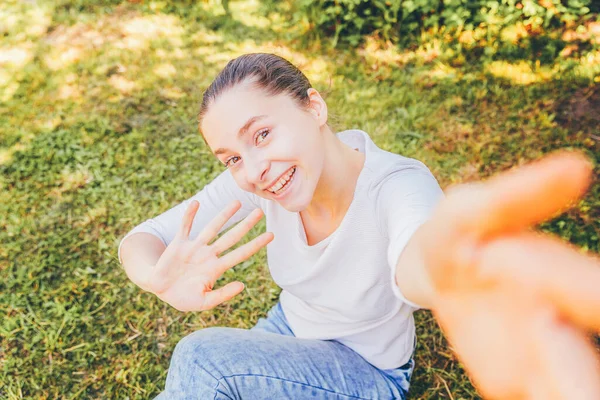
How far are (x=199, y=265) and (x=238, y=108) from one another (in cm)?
54

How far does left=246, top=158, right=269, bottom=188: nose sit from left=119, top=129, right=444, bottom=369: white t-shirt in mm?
279

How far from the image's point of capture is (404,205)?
1294mm

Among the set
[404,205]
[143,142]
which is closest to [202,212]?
[404,205]

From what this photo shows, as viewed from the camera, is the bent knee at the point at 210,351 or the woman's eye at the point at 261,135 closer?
the woman's eye at the point at 261,135

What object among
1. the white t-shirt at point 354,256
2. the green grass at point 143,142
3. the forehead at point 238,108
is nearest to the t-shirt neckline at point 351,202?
the white t-shirt at point 354,256

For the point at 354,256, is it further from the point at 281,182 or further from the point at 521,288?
the point at 521,288

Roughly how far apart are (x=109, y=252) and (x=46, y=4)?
12.6ft

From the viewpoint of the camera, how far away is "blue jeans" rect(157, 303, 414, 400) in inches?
66.2

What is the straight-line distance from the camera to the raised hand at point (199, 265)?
1469mm

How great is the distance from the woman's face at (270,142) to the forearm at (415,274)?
57cm

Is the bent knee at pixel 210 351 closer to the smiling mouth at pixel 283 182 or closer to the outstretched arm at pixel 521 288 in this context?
the smiling mouth at pixel 283 182

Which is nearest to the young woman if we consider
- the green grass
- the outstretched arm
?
the outstretched arm

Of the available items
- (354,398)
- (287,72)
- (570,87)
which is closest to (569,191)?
(287,72)

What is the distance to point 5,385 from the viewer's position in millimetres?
2625
